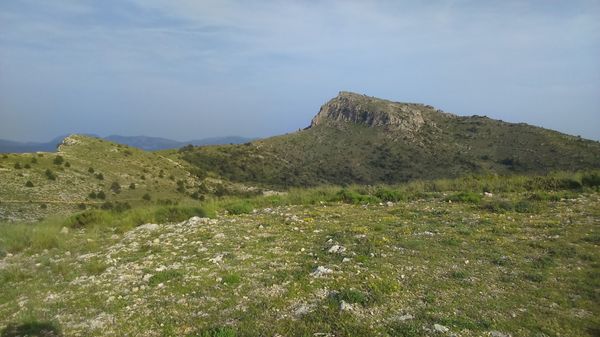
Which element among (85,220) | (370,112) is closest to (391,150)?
(370,112)

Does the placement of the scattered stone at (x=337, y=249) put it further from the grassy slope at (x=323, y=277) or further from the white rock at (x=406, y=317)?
the white rock at (x=406, y=317)

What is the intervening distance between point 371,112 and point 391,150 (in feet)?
60.3

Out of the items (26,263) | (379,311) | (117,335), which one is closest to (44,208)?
(26,263)

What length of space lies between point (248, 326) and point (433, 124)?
96.0 m

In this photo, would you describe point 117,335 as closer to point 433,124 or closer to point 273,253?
point 273,253

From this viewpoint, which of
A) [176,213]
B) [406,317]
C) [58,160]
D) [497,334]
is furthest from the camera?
[58,160]

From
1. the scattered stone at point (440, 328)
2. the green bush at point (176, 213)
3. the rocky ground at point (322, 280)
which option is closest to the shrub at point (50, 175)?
the green bush at point (176, 213)

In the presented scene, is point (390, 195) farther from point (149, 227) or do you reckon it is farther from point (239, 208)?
point (149, 227)

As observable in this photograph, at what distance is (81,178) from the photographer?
36.6 m

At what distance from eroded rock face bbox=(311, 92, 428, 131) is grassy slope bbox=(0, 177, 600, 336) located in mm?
83461

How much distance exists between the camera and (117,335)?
7.46 m

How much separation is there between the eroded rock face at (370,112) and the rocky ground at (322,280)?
84697 millimetres

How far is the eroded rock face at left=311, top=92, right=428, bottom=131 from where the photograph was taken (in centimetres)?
9812

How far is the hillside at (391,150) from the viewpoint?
70.9 metres
